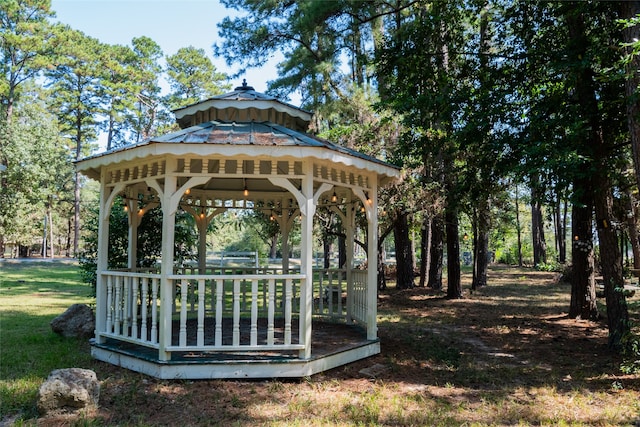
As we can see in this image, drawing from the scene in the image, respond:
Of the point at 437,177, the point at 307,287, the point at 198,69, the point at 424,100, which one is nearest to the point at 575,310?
the point at 437,177

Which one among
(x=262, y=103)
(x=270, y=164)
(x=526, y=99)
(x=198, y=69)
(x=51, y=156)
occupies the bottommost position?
(x=270, y=164)

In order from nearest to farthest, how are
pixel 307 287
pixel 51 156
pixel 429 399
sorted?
pixel 429 399
pixel 307 287
pixel 51 156

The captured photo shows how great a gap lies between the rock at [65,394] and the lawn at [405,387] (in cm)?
12

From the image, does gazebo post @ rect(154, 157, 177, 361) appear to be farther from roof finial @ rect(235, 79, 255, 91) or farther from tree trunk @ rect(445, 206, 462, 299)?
tree trunk @ rect(445, 206, 462, 299)

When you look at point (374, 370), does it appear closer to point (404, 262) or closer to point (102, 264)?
point (102, 264)

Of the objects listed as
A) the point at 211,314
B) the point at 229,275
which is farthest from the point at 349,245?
the point at 211,314

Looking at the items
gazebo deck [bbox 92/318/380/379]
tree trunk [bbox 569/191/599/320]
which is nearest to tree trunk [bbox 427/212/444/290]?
tree trunk [bbox 569/191/599/320]

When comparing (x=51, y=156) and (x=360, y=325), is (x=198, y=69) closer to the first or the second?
(x=51, y=156)

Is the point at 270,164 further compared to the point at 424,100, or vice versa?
the point at 424,100

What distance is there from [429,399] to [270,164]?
10.6 ft

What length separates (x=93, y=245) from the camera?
862 cm

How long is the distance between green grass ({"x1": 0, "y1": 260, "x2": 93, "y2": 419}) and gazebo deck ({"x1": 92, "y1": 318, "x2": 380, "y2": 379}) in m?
0.59

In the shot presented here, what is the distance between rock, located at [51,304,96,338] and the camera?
743 cm

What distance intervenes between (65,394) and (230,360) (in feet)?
5.63
